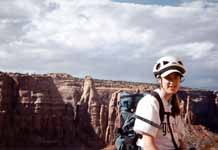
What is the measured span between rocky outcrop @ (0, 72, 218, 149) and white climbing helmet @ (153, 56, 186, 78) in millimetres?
98419

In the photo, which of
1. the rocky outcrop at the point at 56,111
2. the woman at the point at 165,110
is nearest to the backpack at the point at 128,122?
the woman at the point at 165,110

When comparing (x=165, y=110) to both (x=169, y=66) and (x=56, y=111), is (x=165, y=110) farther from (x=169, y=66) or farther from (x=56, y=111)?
(x=56, y=111)

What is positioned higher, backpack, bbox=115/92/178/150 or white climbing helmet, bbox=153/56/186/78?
white climbing helmet, bbox=153/56/186/78

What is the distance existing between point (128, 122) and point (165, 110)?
1.00 m

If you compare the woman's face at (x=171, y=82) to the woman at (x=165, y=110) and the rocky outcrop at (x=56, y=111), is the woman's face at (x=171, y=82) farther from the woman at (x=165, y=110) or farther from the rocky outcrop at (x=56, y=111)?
the rocky outcrop at (x=56, y=111)

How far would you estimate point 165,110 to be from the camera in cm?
679

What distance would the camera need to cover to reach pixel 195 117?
5330 inches

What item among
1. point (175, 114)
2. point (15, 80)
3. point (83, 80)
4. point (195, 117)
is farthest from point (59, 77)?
point (175, 114)

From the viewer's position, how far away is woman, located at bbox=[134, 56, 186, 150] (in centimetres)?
659

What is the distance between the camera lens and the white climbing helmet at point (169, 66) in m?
6.73

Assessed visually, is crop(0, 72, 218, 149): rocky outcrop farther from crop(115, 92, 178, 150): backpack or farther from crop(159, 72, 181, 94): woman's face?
crop(159, 72, 181, 94): woman's face

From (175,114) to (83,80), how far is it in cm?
11685

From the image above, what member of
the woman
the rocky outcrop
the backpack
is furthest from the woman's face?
the rocky outcrop

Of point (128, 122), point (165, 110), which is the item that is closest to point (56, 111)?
point (128, 122)
